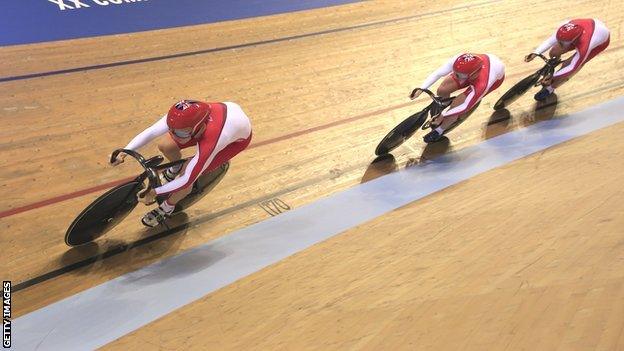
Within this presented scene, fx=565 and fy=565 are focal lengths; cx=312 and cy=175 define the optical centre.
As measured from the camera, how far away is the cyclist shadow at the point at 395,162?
10.6 feet

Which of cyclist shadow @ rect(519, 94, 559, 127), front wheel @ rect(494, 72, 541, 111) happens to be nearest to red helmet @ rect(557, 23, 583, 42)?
front wheel @ rect(494, 72, 541, 111)

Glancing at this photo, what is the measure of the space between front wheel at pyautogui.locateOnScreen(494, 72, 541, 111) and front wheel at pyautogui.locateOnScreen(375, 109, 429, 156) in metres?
0.89

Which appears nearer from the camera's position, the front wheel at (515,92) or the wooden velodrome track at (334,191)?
the wooden velodrome track at (334,191)

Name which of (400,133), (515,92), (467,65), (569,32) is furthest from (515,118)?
(400,133)

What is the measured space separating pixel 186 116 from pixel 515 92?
259 centimetres

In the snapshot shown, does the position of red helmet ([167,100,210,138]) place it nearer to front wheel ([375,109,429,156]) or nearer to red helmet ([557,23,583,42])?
front wheel ([375,109,429,156])

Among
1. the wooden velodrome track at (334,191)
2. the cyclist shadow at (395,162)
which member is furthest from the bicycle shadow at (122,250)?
the cyclist shadow at (395,162)

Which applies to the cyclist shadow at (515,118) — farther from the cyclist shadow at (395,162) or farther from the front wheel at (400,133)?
the front wheel at (400,133)

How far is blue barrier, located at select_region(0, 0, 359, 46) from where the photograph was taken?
4312 millimetres

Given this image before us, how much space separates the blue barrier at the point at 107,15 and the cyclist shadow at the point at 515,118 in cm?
256

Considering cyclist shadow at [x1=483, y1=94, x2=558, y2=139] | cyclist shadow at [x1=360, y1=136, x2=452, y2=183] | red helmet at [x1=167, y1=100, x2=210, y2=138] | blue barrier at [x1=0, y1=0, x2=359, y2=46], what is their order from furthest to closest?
blue barrier at [x1=0, y1=0, x2=359, y2=46] → cyclist shadow at [x1=483, y1=94, x2=558, y2=139] → cyclist shadow at [x1=360, y1=136, x2=452, y2=183] → red helmet at [x1=167, y1=100, x2=210, y2=138]

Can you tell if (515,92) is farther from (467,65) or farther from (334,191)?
(334,191)

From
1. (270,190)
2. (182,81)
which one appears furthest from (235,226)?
(182,81)

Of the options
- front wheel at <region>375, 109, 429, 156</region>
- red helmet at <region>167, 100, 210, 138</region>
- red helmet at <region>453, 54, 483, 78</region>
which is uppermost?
red helmet at <region>167, 100, 210, 138</region>
